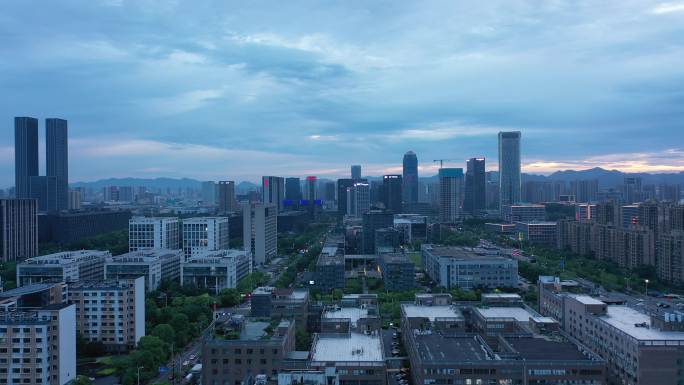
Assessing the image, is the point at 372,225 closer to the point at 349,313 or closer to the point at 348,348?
the point at 349,313

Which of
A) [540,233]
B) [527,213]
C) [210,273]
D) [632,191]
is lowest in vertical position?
[210,273]

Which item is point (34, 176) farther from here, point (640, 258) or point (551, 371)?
point (551, 371)

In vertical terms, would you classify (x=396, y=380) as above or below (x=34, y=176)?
below

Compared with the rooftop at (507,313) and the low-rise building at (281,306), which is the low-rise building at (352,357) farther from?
the rooftop at (507,313)

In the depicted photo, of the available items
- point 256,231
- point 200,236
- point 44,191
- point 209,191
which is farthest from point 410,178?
point 200,236

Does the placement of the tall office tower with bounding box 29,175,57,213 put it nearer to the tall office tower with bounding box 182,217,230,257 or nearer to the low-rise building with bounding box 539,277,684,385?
the tall office tower with bounding box 182,217,230,257

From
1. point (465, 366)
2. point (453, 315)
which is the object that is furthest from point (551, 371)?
point (453, 315)
